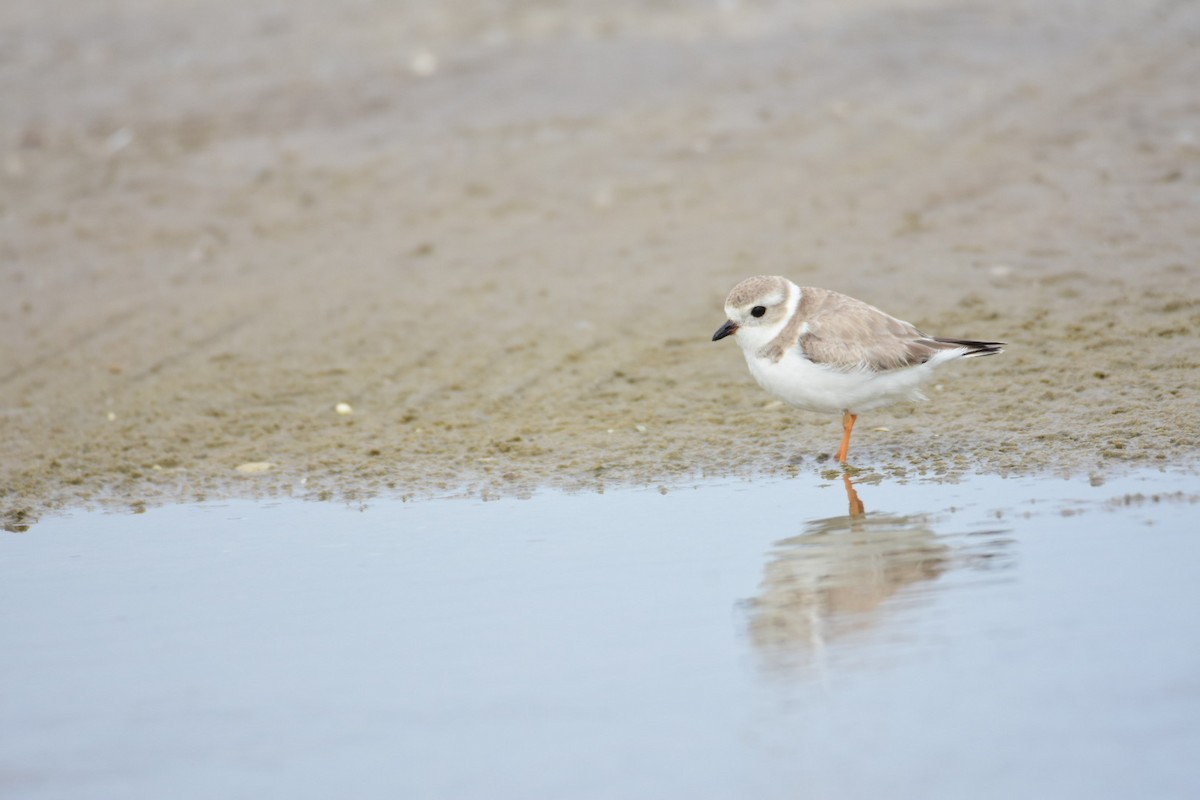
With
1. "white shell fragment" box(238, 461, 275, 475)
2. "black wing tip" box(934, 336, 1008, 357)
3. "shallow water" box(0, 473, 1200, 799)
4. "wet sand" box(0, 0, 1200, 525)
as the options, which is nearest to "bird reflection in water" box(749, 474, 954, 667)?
"shallow water" box(0, 473, 1200, 799)

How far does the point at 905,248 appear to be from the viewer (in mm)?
10398

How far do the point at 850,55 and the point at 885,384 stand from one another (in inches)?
298

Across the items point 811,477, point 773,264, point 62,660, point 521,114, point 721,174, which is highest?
point 521,114

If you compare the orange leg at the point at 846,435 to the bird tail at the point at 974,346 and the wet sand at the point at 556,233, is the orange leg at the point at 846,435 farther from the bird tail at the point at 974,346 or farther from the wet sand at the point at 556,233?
the bird tail at the point at 974,346

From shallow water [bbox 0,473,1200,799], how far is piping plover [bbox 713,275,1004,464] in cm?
71

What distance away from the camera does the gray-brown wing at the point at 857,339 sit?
718 centimetres

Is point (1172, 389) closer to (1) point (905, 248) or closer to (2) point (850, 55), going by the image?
(1) point (905, 248)

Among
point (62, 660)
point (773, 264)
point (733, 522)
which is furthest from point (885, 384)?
point (62, 660)

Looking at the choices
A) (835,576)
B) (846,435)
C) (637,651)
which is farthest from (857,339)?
(637,651)

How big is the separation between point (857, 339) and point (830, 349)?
19 cm

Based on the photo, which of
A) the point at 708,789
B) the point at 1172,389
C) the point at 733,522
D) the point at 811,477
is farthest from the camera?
the point at 1172,389

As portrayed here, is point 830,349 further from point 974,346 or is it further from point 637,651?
point 637,651

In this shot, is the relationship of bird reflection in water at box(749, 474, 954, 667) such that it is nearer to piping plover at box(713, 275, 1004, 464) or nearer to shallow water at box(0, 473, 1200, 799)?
shallow water at box(0, 473, 1200, 799)

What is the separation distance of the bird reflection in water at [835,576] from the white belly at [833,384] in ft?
3.15
